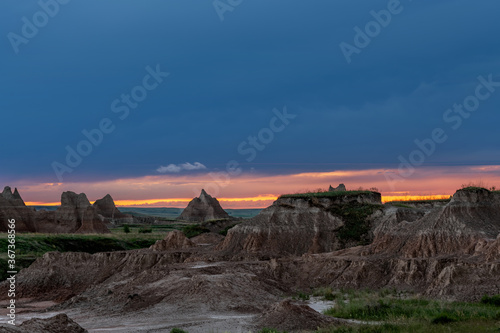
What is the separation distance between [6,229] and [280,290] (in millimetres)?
82377

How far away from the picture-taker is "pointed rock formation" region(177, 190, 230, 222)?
612ft

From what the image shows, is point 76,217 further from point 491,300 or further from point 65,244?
point 491,300

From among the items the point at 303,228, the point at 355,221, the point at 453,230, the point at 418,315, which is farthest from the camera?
the point at 355,221

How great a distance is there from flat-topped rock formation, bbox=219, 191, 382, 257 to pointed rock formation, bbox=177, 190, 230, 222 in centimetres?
12287

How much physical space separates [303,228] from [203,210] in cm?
13208

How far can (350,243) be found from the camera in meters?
58.6

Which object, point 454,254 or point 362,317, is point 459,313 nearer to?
point 362,317

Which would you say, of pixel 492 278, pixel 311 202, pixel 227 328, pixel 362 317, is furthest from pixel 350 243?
pixel 227 328

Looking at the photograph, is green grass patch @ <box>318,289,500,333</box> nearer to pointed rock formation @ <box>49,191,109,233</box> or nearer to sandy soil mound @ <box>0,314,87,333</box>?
sandy soil mound @ <box>0,314,87,333</box>

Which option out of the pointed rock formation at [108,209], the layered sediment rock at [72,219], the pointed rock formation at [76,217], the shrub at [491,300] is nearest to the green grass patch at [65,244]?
the pointed rock formation at [76,217]

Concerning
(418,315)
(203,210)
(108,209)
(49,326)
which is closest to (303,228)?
(418,315)

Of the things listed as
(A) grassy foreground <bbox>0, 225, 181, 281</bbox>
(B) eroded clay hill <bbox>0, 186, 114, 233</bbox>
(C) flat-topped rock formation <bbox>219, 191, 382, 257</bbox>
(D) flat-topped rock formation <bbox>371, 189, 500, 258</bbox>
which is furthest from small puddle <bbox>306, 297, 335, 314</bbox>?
(B) eroded clay hill <bbox>0, 186, 114, 233</bbox>

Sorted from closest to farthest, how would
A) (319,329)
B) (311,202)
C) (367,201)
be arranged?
1. (319,329)
2. (311,202)
3. (367,201)

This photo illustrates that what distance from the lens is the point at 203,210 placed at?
7470 inches
